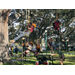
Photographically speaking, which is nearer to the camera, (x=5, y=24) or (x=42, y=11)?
(x=5, y=24)

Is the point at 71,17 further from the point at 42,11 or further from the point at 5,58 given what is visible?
the point at 5,58

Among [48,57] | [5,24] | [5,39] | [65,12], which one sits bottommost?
[48,57]

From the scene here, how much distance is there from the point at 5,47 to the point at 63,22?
11.8 metres

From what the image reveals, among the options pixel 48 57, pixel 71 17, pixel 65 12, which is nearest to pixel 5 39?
pixel 48 57

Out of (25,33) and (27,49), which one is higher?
(25,33)

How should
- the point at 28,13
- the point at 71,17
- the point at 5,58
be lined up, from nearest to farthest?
1. the point at 5,58
2. the point at 28,13
3. the point at 71,17

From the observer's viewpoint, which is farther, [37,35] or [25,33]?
[37,35]

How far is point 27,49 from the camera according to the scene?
9.80 m

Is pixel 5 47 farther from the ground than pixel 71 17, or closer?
closer

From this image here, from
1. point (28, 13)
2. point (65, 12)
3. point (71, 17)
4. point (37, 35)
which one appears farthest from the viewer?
point (37, 35)

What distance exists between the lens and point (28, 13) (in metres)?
10.7

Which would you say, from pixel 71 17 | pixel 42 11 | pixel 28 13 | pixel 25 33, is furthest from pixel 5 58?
pixel 71 17

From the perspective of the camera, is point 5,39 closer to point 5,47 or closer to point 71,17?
point 5,47

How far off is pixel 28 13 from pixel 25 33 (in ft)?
6.33
